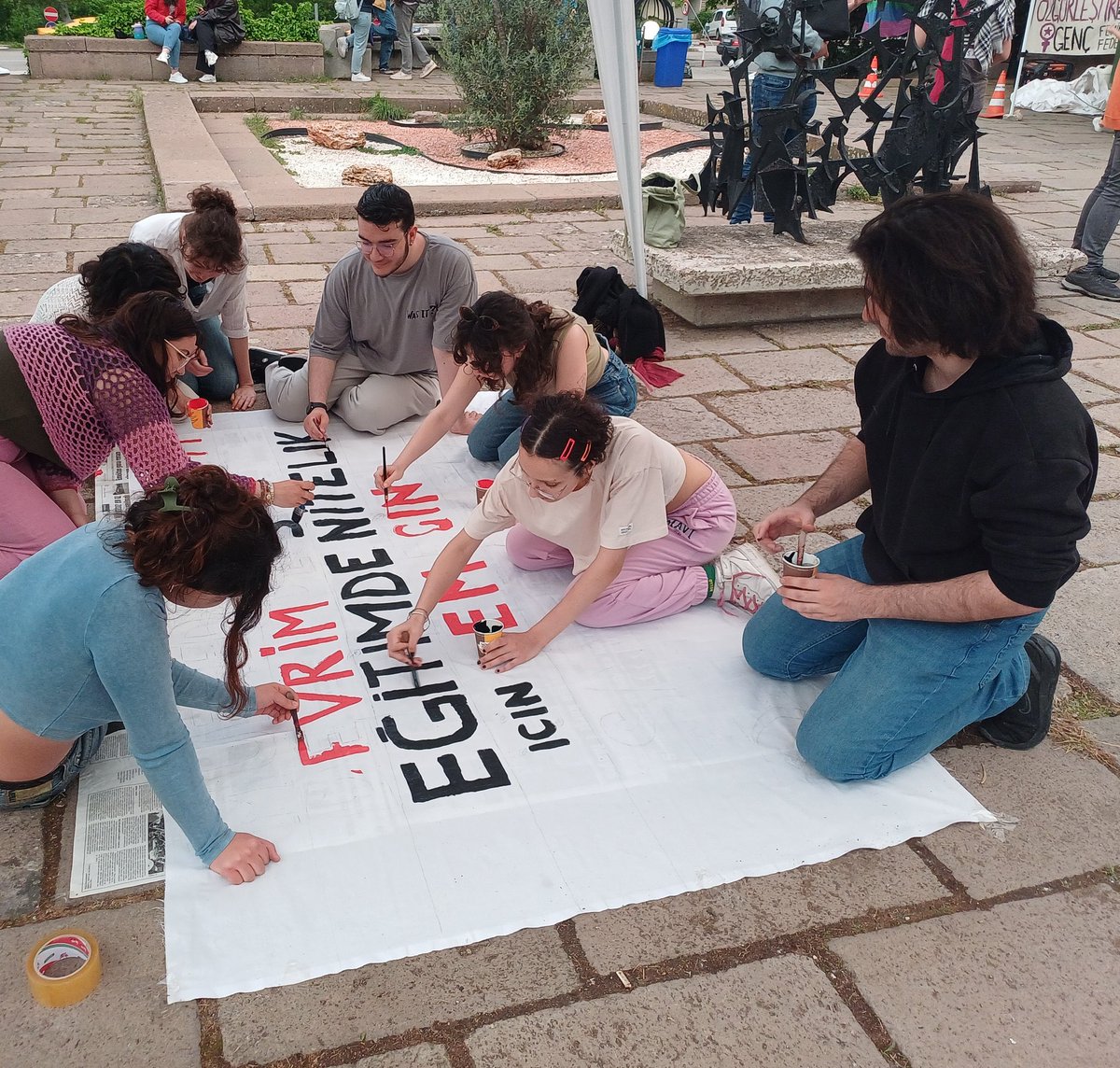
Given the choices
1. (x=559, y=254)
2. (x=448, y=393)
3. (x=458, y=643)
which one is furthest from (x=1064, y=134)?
(x=458, y=643)

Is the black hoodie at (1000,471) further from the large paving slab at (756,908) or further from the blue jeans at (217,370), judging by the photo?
the blue jeans at (217,370)

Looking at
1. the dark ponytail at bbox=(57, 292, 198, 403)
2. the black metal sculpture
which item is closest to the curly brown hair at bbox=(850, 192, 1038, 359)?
the dark ponytail at bbox=(57, 292, 198, 403)

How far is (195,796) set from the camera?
1684mm

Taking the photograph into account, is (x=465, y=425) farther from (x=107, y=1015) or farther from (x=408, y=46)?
(x=408, y=46)

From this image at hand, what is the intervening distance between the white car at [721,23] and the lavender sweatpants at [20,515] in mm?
13887

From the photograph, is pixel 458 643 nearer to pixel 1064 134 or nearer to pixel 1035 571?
pixel 1035 571

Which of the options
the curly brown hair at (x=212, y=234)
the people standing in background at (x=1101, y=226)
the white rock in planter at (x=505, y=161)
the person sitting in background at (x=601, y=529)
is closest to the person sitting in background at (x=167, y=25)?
the white rock in planter at (x=505, y=161)

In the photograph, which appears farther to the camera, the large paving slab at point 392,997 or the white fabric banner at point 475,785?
the white fabric banner at point 475,785

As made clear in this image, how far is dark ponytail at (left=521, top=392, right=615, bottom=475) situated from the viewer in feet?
6.82

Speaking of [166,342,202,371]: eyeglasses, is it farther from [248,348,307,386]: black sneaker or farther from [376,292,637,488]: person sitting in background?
[248,348,307,386]: black sneaker

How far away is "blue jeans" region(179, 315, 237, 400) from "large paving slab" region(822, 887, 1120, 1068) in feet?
9.60

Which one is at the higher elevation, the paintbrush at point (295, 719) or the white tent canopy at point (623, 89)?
the white tent canopy at point (623, 89)

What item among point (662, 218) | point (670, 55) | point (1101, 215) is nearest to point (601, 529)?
point (662, 218)

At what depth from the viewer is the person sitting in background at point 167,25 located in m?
11.4
